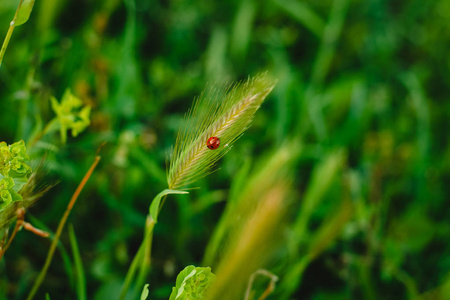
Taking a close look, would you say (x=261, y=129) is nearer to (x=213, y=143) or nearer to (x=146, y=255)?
(x=146, y=255)

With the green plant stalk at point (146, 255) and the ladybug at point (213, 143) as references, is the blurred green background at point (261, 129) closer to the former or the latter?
the green plant stalk at point (146, 255)

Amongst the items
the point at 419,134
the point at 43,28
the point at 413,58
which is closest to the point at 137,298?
the point at 43,28

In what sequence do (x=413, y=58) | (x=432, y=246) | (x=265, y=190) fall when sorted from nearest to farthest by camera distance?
(x=265, y=190), (x=432, y=246), (x=413, y=58)

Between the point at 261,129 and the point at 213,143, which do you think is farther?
the point at 261,129

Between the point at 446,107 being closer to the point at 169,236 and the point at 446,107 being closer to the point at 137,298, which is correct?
the point at 169,236

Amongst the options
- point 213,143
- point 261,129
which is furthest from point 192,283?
point 261,129

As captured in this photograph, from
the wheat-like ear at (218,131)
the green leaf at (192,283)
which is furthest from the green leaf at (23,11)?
the green leaf at (192,283)

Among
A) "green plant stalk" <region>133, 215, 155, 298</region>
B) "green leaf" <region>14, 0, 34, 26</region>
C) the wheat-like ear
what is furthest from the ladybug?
"green leaf" <region>14, 0, 34, 26</region>

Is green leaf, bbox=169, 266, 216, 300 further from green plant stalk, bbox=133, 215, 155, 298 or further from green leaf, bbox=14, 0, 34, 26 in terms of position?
green leaf, bbox=14, 0, 34, 26
